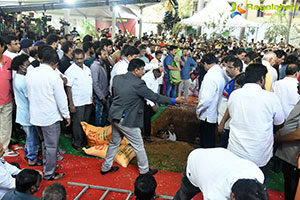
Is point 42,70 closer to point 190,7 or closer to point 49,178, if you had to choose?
point 49,178

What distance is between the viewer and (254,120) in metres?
2.49

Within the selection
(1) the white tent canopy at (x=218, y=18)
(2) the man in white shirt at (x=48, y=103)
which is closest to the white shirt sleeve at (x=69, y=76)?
(2) the man in white shirt at (x=48, y=103)

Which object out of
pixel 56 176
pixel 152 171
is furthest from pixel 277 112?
pixel 56 176

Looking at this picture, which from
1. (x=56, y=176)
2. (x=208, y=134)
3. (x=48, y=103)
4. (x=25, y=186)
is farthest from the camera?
(x=208, y=134)

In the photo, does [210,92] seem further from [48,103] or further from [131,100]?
[48,103]

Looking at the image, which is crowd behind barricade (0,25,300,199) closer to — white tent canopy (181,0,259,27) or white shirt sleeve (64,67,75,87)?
white shirt sleeve (64,67,75,87)

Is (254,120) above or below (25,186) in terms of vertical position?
above

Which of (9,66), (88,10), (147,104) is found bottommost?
(147,104)

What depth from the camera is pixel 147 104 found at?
14.9 feet

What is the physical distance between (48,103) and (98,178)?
119cm

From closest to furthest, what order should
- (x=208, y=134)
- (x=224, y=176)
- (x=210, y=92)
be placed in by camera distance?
(x=224, y=176)
(x=210, y=92)
(x=208, y=134)

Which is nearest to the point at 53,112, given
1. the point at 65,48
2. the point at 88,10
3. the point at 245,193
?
the point at 65,48

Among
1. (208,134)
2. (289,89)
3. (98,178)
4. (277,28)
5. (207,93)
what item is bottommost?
(98,178)

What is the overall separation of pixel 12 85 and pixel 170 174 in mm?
2592
